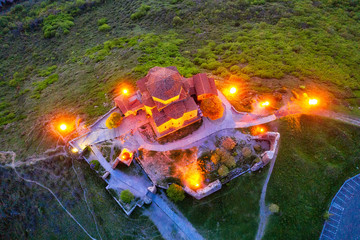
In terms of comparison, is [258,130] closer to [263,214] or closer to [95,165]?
[263,214]

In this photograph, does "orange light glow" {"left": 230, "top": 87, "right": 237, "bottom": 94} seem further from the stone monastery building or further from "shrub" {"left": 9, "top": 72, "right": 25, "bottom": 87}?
"shrub" {"left": 9, "top": 72, "right": 25, "bottom": 87}

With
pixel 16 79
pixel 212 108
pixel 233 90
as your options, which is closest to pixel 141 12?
pixel 16 79

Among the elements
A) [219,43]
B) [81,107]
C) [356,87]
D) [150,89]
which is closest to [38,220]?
[81,107]

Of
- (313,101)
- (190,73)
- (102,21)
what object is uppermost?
(102,21)

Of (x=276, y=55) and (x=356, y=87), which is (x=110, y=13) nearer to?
(x=276, y=55)

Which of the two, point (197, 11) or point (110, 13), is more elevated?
point (110, 13)

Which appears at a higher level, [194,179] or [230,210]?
[194,179]

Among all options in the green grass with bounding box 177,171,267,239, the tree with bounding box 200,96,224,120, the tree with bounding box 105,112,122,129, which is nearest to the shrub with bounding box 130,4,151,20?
the tree with bounding box 105,112,122,129
